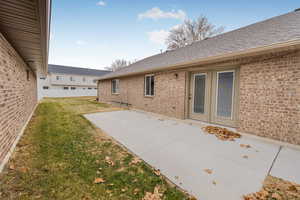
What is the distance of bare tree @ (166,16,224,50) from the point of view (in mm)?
15945

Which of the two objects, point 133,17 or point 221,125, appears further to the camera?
point 133,17

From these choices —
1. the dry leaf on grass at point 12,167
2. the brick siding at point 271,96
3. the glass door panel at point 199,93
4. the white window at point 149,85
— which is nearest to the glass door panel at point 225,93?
the brick siding at point 271,96

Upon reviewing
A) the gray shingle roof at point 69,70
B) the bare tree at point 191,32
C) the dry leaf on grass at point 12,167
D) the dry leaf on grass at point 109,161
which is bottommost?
the dry leaf on grass at point 109,161

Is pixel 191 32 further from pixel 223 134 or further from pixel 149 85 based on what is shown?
pixel 223 134

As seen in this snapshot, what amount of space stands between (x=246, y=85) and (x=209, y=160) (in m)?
3.20

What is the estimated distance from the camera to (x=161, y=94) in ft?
24.0

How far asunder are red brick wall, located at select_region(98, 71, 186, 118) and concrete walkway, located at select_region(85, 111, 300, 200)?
250 centimetres

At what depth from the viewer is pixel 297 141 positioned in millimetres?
3371

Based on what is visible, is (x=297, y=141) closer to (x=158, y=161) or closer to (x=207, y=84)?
(x=207, y=84)

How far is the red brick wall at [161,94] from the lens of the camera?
641 centimetres

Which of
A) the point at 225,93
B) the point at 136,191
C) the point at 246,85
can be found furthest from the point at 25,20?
the point at 225,93

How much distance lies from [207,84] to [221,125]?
187cm

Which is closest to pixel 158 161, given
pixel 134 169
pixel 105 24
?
pixel 134 169

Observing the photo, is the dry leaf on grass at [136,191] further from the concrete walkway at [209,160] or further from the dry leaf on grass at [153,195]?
the concrete walkway at [209,160]
